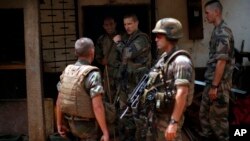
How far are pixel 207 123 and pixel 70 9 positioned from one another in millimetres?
3582

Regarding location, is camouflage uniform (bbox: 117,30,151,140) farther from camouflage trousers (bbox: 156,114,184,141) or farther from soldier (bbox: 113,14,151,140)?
camouflage trousers (bbox: 156,114,184,141)

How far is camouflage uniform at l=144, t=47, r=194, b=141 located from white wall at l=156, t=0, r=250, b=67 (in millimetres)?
3958

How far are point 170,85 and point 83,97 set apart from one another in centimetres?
100

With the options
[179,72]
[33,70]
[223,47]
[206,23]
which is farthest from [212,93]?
[206,23]

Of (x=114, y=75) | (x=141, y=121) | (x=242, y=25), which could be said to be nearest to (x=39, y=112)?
(x=141, y=121)

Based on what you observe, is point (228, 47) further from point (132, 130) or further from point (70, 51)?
point (70, 51)

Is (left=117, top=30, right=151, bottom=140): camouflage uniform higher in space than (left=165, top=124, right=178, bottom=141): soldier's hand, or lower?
higher

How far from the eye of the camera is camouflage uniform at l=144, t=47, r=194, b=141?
15.2ft

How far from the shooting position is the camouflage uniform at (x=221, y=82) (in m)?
6.36

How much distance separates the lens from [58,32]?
8500 millimetres

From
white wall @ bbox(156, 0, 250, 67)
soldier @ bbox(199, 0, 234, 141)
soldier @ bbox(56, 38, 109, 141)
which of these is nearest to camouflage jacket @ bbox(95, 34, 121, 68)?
white wall @ bbox(156, 0, 250, 67)

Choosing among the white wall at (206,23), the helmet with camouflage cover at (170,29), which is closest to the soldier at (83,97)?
the helmet with camouflage cover at (170,29)

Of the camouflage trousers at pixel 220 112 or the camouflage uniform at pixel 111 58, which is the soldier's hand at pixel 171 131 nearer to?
the camouflage trousers at pixel 220 112

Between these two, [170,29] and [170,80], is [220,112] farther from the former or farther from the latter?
[170,29]
